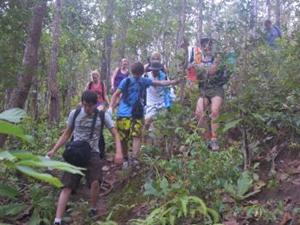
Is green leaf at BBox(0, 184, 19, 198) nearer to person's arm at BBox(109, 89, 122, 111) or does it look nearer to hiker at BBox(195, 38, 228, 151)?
hiker at BBox(195, 38, 228, 151)

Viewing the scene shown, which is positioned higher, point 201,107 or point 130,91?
point 130,91

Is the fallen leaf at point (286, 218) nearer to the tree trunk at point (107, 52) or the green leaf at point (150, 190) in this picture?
the green leaf at point (150, 190)

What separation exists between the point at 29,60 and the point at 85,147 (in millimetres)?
3183

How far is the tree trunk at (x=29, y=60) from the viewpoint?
27.8 ft

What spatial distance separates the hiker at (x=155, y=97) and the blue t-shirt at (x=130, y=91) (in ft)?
1.79

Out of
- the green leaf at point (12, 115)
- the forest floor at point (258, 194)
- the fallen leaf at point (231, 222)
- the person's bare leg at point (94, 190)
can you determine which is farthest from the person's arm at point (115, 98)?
the green leaf at point (12, 115)

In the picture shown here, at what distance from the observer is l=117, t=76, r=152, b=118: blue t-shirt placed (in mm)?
7500

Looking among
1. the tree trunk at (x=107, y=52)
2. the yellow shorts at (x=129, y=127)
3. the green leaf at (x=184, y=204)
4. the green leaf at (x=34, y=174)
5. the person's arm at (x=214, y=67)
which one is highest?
the tree trunk at (x=107, y=52)

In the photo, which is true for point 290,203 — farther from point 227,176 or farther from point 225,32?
point 225,32

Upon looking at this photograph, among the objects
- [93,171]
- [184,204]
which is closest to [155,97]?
[93,171]

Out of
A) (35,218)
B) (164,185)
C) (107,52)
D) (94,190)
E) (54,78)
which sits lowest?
(35,218)

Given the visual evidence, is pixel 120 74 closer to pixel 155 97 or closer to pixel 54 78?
pixel 54 78

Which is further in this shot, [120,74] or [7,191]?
[120,74]

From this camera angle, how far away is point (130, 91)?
7512mm
